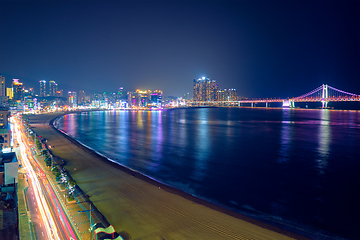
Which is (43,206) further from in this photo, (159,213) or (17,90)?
(17,90)

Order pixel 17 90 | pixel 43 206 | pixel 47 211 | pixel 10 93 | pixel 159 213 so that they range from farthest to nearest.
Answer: pixel 10 93, pixel 17 90, pixel 43 206, pixel 159 213, pixel 47 211

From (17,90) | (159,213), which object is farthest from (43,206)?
(17,90)

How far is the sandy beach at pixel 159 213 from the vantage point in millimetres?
4738

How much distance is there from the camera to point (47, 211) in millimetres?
5340

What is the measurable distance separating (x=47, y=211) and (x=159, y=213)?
2643mm

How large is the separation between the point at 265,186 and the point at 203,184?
2146mm

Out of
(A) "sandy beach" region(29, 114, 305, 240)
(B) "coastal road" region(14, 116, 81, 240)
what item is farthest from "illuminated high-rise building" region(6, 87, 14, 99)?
(A) "sandy beach" region(29, 114, 305, 240)

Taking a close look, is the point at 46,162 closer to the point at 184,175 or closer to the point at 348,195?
the point at 184,175

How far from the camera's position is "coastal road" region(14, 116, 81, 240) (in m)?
4.54

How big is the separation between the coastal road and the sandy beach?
83cm

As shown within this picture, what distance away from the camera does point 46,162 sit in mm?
8711

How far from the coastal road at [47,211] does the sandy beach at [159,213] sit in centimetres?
83

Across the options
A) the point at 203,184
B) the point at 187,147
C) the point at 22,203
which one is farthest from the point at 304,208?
the point at 187,147

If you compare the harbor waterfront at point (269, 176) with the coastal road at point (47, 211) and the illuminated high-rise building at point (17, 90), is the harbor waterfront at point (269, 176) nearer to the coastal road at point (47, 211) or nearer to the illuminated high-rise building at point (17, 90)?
the coastal road at point (47, 211)
